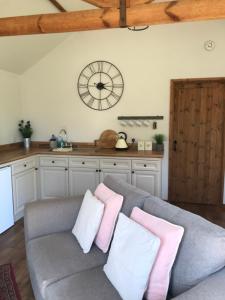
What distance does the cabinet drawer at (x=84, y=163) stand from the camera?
3850mm

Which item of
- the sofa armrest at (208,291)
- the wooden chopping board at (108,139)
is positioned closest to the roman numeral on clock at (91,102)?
the wooden chopping board at (108,139)

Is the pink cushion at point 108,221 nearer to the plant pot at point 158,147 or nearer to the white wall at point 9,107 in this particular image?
the plant pot at point 158,147

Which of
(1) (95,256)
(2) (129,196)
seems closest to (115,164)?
(2) (129,196)

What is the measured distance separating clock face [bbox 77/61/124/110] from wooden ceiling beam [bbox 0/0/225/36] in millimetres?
1883

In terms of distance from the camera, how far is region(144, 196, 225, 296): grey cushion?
4.40 feet

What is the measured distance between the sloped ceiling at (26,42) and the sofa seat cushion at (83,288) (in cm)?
285

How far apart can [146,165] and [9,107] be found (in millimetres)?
2398

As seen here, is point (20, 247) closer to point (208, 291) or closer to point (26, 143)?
point (26, 143)

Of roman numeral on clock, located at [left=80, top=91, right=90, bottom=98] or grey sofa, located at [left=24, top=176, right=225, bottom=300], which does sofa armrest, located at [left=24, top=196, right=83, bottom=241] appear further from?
roman numeral on clock, located at [left=80, top=91, right=90, bottom=98]

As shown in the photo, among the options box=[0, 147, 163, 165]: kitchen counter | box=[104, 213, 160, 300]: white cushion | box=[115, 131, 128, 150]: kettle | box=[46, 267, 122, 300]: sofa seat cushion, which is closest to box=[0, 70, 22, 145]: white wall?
box=[0, 147, 163, 165]: kitchen counter

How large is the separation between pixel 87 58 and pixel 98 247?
10.5 feet

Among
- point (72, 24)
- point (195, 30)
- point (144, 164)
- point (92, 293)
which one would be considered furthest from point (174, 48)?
point (92, 293)

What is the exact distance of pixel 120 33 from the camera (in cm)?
412

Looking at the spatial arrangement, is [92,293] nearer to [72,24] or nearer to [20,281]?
[20,281]
